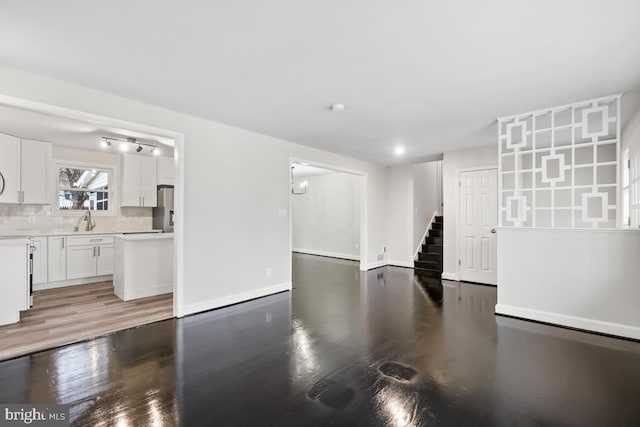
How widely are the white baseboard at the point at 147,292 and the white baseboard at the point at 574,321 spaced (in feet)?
15.4

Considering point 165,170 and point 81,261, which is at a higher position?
point 165,170

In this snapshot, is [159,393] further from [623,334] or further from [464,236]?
[464,236]

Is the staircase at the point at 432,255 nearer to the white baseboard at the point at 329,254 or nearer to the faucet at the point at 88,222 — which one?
the white baseboard at the point at 329,254

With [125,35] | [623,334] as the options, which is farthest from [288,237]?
[623,334]

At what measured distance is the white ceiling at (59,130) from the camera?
3699 millimetres

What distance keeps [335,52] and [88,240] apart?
543cm

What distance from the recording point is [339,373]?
7.68 feet

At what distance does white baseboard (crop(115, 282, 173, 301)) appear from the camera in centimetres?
426

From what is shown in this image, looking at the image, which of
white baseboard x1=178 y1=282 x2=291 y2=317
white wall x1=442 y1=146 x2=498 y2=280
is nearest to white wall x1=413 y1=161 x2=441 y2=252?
white wall x1=442 y1=146 x2=498 y2=280

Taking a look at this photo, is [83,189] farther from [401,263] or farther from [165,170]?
[401,263]

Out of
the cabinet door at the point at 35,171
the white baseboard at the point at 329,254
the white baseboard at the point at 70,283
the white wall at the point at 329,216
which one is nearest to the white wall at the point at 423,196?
the white wall at the point at 329,216

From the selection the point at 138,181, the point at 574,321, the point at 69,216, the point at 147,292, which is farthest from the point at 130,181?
the point at 574,321

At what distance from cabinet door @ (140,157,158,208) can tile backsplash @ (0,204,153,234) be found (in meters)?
0.50

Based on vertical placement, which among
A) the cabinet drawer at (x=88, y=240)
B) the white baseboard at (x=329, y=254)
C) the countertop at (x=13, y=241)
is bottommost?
the white baseboard at (x=329, y=254)
